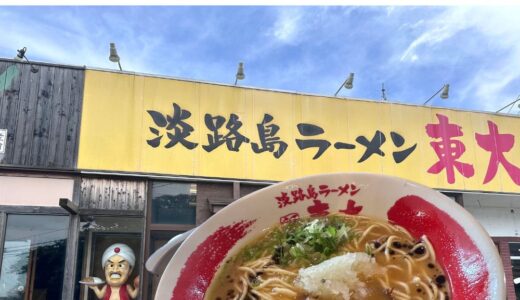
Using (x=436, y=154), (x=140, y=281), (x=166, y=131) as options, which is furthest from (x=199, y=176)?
(x=436, y=154)

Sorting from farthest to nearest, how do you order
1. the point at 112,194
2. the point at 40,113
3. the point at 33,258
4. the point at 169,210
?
1. the point at 169,210
2. the point at 112,194
3. the point at 40,113
4. the point at 33,258

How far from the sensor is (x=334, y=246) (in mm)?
1563

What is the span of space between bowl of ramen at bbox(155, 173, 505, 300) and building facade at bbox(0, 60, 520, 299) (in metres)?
6.52

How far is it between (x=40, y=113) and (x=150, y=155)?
209 centimetres

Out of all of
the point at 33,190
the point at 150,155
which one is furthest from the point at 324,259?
the point at 33,190

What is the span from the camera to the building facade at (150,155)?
8008mm

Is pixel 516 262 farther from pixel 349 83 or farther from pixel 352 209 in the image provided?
pixel 352 209

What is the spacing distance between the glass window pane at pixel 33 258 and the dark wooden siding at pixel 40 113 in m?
1.05

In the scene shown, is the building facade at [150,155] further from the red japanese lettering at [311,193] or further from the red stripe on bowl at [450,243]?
the red stripe on bowl at [450,243]

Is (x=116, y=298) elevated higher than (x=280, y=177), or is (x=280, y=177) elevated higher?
(x=280, y=177)

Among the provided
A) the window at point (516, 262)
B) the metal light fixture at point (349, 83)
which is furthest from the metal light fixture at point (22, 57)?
the window at point (516, 262)

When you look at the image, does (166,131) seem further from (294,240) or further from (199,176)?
(294,240)

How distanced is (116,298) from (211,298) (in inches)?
287

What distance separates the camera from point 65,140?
27.2ft
